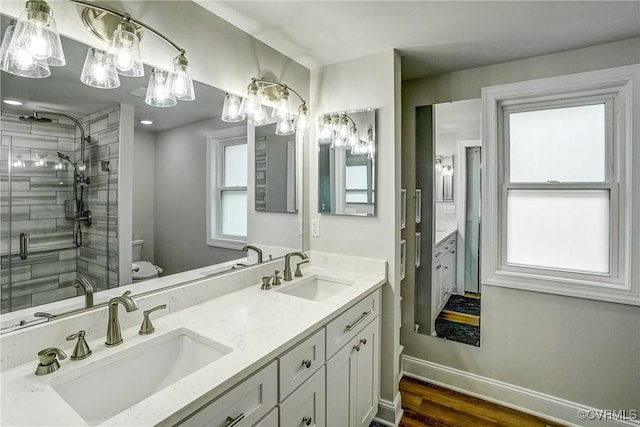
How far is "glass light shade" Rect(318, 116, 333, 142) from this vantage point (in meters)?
2.11

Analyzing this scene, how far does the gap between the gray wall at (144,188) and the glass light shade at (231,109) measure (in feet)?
1.34

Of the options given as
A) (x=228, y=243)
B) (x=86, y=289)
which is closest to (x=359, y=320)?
(x=228, y=243)

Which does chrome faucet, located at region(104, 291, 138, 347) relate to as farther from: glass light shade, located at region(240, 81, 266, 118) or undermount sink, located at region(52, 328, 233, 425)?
glass light shade, located at region(240, 81, 266, 118)

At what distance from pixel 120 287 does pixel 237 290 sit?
23.4 inches

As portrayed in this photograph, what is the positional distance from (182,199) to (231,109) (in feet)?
1.80

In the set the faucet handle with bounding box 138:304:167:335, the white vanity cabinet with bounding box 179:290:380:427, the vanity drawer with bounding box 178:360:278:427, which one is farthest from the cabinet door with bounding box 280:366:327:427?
the faucet handle with bounding box 138:304:167:335

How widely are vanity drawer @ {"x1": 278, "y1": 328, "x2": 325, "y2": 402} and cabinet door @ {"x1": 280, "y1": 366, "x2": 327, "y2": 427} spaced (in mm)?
32

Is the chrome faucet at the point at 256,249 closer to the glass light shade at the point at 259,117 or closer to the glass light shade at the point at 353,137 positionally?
the glass light shade at the point at 259,117

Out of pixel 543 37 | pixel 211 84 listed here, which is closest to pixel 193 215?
pixel 211 84

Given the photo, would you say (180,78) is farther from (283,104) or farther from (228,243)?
(228,243)

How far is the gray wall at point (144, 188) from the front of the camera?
1309mm

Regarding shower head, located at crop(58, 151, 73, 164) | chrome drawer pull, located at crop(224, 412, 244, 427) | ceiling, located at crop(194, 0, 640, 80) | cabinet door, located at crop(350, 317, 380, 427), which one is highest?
ceiling, located at crop(194, 0, 640, 80)

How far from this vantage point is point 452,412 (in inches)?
81.4

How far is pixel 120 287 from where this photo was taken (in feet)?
4.06
